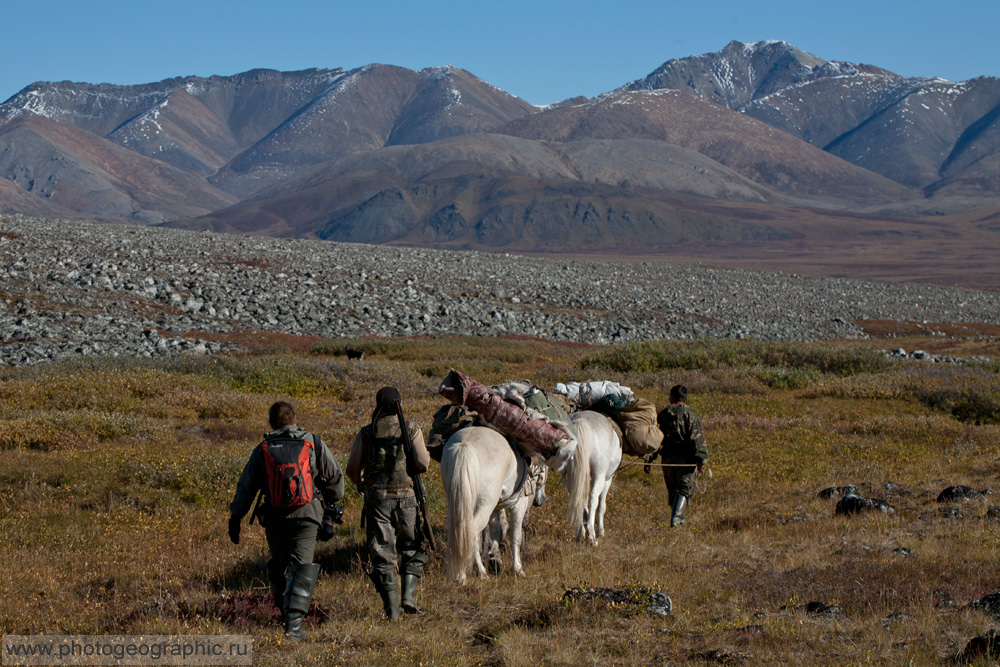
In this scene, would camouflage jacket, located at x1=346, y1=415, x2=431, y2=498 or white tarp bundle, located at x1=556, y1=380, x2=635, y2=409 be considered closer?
camouflage jacket, located at x1=346, y1=415, x2=431, y2=498

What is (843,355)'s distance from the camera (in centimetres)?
2738

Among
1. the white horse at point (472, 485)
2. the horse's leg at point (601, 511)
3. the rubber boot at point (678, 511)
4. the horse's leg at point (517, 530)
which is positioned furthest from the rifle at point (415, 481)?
the rubber boot at point (678, 511)

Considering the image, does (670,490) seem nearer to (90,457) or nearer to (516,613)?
(516,613)

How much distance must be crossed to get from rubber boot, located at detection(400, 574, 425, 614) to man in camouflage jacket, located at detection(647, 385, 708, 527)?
14.5 feet

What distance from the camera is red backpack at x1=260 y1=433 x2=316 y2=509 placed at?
6.25 metres

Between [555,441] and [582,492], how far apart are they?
1.05 meters

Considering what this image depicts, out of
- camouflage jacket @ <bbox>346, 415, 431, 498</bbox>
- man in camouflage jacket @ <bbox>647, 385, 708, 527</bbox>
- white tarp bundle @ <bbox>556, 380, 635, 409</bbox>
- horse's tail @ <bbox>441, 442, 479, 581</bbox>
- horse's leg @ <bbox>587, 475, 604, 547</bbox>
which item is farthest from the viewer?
man in camouflage jacket @ <bbox>647, 385, 708, 527</bbox>

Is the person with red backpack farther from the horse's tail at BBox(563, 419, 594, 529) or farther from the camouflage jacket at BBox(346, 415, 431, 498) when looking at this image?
the horse's tail at BBox(563, 419, 594, 529)

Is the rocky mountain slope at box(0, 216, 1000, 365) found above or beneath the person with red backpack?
above

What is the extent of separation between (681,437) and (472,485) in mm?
4184

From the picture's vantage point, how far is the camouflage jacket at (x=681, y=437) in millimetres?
10531

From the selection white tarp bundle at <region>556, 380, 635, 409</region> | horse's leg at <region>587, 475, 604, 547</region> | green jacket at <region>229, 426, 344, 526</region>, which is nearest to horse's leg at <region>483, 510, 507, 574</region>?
horse's leg at <region>587, 475, 604, 547</region>

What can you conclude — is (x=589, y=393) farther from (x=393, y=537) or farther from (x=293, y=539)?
(x=293, y=539)

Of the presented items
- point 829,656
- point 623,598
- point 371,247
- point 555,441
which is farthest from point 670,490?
point 371,247
